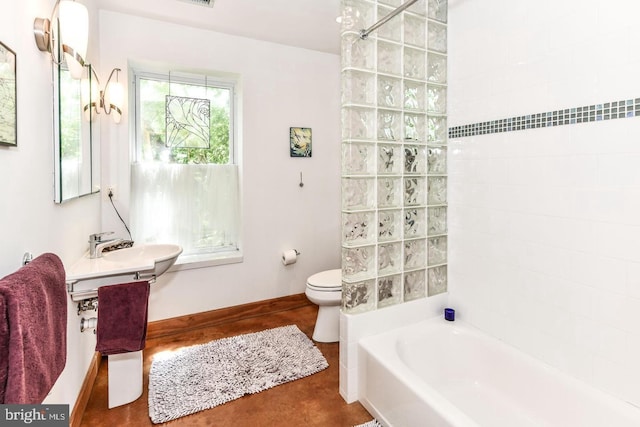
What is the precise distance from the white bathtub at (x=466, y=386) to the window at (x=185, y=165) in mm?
1823

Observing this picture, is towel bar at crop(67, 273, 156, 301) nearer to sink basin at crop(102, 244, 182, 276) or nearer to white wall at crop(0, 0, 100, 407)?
white wall at crop(0, 0, 100, 407)

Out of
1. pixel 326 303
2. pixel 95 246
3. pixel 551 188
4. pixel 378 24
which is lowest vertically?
pixel 326 303

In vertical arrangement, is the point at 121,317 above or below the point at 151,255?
below

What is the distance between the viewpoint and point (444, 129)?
2.05 meters

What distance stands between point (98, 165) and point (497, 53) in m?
2.63

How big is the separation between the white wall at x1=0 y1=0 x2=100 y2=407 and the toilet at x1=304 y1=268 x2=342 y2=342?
1.46 metres

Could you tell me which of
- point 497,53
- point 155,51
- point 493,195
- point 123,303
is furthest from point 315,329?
point 155,51

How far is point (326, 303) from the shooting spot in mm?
2434

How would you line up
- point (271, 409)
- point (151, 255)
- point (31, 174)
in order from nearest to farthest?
1. point (31, 174)
2. point (271, 409)
3. point (151, 255)

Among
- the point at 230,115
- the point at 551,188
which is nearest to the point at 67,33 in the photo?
the point at 230,115

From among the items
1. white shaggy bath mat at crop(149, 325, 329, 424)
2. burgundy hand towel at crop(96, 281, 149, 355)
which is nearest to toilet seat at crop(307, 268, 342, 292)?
white shaggy bath mat at crop(149, 325, 329, 424)

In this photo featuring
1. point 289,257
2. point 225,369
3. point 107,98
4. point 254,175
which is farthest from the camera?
point 289,257

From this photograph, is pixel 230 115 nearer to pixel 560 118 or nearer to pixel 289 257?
Answer: pixel 289 257

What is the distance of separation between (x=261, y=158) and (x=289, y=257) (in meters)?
0.96
